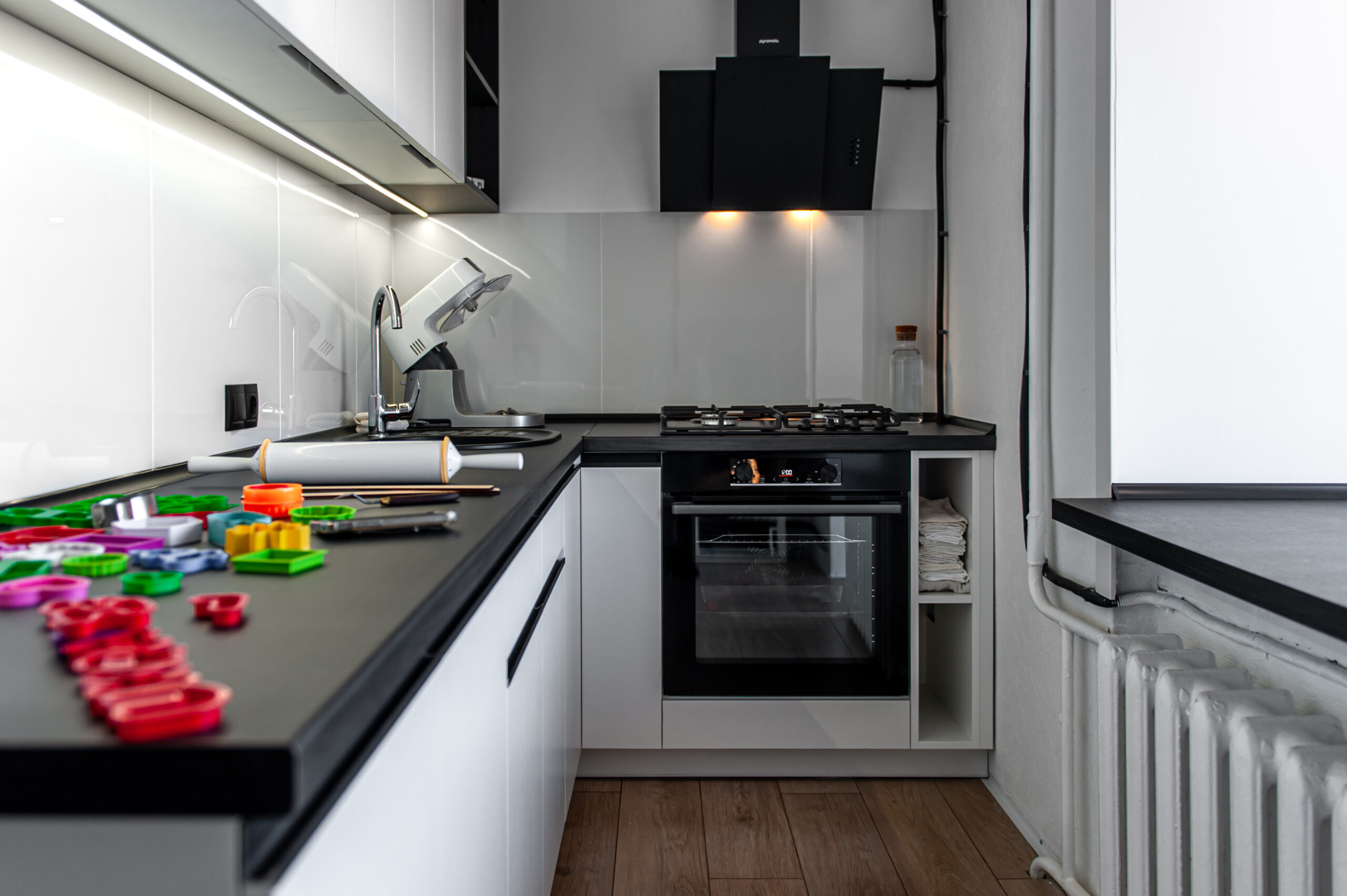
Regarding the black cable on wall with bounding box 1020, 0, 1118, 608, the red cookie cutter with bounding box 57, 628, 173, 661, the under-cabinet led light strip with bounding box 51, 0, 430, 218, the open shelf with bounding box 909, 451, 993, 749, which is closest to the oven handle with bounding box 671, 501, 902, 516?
the open shelf with bounding box 909, 451, 993, 749

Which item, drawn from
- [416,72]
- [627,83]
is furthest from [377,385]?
[627,83]

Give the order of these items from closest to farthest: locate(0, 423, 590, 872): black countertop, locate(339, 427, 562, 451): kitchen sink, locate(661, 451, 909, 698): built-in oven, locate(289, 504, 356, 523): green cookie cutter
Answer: locate(0, 423, 590, 872): black countertop < locate(289, 504, 356, 523): green cookie cutter < locate(339, 427, 562, 451): kitchen sink < locate(661, 451, 909, 698): built-in oven

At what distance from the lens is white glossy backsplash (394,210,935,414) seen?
281 centimetres

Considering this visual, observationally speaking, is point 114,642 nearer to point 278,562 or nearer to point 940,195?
point 278,562

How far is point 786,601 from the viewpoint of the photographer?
7.55ft

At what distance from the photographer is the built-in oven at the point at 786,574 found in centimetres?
225

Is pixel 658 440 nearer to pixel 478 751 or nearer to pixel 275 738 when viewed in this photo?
pixel 478 751

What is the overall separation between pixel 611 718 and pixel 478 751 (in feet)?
4.36

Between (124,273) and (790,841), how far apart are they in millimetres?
1794

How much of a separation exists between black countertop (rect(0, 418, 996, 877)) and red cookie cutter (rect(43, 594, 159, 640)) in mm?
18

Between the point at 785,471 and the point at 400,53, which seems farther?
the point at 785,471

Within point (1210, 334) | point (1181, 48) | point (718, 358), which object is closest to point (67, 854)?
point (1210, 334)

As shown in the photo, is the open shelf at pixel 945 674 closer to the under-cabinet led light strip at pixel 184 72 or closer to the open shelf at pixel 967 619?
the open shelf at pixel 967 619

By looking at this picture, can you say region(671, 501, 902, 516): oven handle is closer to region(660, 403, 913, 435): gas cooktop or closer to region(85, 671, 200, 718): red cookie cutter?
region(660, 403, 913, 435): gas cooktop
